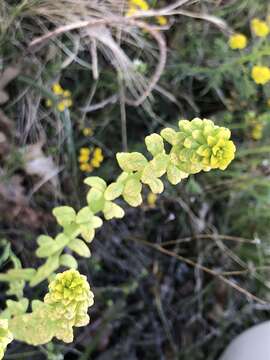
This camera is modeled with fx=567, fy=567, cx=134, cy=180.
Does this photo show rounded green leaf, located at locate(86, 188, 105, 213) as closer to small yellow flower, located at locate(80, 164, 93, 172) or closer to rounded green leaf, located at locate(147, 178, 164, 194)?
rounded green leaf, located at locate(147, 178, 164, 194)

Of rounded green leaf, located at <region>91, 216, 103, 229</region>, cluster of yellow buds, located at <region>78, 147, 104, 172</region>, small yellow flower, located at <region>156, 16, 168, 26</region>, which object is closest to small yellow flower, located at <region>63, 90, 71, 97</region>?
cluster of yellow buds, located at <region>78, 147, 104, 172</region>

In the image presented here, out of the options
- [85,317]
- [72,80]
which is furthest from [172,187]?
[85,317]

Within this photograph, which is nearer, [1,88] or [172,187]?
[1,88]

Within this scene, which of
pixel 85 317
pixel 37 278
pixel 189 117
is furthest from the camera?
pixel 189 117

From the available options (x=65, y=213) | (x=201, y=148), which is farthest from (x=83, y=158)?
(x=201, y=148)

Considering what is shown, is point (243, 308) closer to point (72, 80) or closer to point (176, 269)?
point (176, 269)

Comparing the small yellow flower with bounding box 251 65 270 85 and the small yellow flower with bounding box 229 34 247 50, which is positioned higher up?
the small yellow flower with bounding box 229 34 247 50

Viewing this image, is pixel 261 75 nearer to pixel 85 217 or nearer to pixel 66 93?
pixel 66 93

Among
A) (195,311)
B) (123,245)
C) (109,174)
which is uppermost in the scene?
(109,174)

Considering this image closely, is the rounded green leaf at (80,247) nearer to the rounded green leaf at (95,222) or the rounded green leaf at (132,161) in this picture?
the rounded green leaf at (95,222)
